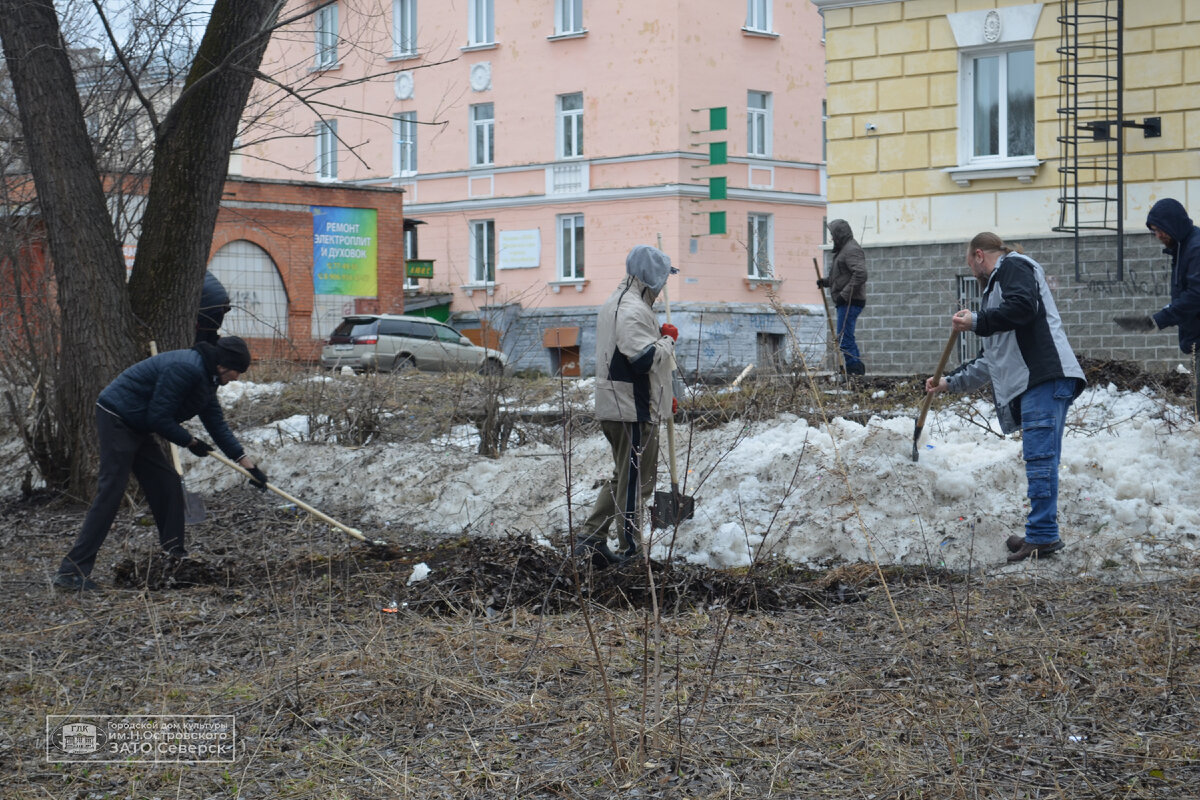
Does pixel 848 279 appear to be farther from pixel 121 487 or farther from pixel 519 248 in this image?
pixel 519 248

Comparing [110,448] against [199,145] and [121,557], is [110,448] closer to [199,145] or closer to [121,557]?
[121,557]

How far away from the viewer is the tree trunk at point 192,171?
923cm

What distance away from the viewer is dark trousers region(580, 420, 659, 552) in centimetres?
710

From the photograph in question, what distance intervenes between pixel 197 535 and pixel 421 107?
25130 mm

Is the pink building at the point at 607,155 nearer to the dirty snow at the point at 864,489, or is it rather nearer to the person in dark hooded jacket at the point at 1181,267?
the dirty snow at the point at 864,489

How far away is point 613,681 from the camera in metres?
4.84

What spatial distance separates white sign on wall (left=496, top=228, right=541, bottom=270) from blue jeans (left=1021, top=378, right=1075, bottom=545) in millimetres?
24996

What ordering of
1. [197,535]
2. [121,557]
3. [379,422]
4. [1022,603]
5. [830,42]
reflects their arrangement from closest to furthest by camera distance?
[1022,603] → [121,557] → [197,535] → [379,422] → [830,42]

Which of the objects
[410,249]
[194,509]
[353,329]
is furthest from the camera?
[410,249]

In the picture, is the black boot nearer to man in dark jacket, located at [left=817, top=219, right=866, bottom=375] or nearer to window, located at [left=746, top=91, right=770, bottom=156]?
man in dark jacket, located at [left=817, top=219, right=866, bottom=375]

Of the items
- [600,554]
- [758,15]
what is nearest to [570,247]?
[758,15]

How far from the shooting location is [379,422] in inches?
447

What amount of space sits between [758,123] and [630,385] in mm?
25192

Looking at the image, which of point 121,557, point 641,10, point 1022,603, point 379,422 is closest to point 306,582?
point 121,557
